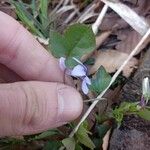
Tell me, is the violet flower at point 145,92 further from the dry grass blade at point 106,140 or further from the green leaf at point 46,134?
the green leaf at point 46,134

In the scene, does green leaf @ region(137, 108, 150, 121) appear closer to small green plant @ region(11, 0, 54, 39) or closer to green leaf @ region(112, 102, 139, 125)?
green leaf @ region(112, 102, 139, 125)

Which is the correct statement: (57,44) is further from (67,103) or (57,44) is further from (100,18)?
(100,18)

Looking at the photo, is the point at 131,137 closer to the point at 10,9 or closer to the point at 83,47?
the point at 83,47

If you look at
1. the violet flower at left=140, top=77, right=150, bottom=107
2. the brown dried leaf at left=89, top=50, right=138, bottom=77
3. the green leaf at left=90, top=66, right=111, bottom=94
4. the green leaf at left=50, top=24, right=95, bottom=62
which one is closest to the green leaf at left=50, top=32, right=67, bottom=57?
the green leaf at left=50, top=24, right=95, bottom=62

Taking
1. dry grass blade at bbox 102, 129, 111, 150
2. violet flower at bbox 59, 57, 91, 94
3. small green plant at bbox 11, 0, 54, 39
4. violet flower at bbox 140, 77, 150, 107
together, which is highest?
small green plant at bbox 11, 0, 54, 39

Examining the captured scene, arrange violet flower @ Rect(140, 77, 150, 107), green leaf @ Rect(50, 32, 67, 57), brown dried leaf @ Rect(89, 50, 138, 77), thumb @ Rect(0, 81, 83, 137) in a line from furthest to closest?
brown dried leaf @ Rect(89, 50, 138, 77)
violet flower @ Rect(140, 77, 150, 107)
green leaf @ Rect(50, 32, 67, 57)
thumb @ Rect(0, 81, 83, 137)

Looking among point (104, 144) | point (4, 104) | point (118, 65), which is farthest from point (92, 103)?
point (4, 104)
